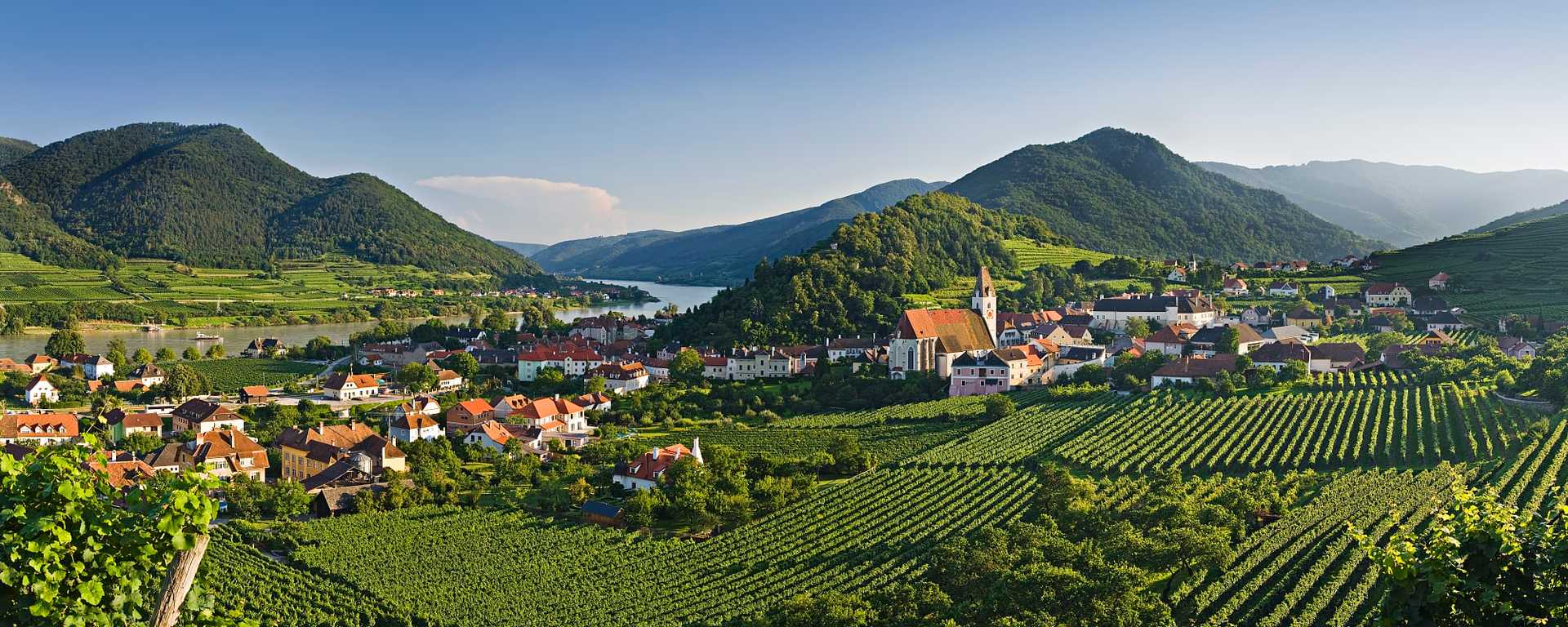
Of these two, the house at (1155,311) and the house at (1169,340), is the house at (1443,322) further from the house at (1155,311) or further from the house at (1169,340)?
the house at (1169,340)

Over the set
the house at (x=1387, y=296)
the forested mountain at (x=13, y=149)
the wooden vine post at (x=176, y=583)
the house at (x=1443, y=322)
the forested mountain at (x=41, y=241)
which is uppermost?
the forested mountain at (x=13, y=149)

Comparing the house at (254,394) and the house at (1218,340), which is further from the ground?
the house at (1218,340)

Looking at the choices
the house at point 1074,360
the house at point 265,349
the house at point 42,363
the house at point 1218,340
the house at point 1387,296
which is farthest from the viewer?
the house at point 265,349

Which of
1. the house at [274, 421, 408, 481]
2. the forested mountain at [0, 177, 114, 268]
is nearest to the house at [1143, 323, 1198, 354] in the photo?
the house at [274, 421, 408, 481]

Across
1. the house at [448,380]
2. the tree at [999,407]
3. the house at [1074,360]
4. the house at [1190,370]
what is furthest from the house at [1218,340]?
the house at [448,380]

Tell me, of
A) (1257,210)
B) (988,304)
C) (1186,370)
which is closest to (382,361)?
(988,304)

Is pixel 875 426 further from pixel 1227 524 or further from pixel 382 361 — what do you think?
pixel 382 361
